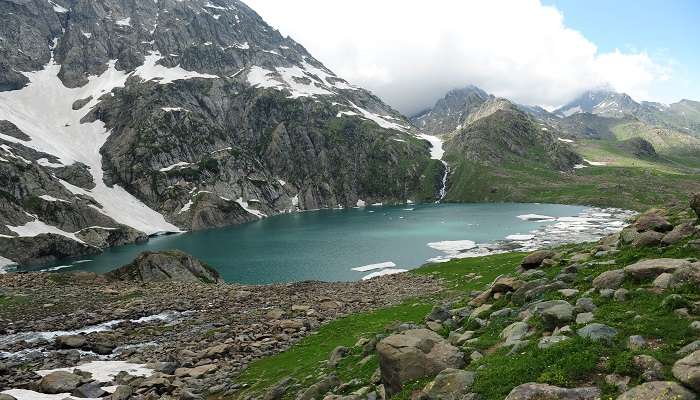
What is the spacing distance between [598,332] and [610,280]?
5.96 metres

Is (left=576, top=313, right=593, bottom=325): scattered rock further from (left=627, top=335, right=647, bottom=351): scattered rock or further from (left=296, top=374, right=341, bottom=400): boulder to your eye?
(left=296, top=374, right=341, bottom=400): boulder

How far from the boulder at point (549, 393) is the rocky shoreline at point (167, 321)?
1959 cm

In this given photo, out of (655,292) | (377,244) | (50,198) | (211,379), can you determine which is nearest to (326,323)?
(211,379)

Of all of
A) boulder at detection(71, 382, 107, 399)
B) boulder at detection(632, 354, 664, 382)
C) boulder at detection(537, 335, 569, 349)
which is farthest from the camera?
boulder at detection(71, 382, 107, 399)

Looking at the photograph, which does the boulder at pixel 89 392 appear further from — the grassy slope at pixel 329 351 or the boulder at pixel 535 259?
the boulder at pixel 535 259

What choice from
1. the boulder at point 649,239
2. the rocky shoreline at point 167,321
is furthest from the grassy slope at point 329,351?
the boulder at point 649,239

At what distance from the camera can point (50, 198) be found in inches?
7318

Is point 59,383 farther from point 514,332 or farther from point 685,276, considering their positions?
point 685,276

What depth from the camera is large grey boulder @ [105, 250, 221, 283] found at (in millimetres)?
75938

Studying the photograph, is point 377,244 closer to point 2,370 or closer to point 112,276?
point 112,276

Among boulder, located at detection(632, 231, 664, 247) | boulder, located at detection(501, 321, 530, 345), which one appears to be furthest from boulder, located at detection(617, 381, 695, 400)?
boulder, located at detection(632, 231, 664, 247)

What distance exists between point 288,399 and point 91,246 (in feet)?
592

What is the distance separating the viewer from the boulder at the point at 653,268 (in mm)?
17617

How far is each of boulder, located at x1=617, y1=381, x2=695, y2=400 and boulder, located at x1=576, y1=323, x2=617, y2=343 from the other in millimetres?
2927
